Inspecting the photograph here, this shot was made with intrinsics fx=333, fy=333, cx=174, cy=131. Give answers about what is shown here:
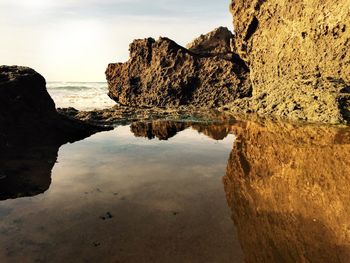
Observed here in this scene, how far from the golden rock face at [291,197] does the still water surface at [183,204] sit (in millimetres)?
19

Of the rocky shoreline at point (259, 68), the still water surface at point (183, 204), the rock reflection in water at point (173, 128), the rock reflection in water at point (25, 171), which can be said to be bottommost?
the rock reflection in water at point (173, 128)

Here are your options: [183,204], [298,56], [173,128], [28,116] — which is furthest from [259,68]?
[183,204]

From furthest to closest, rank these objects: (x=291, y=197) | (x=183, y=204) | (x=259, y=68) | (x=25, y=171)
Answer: (x=259, y=68), (x=25, y=171), (x=291, y=197), (x=183, y=204)

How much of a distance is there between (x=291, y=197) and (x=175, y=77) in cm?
2356

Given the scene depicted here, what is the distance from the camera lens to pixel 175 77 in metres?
29.3

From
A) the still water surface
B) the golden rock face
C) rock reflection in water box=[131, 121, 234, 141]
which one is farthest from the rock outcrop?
the golden rock face

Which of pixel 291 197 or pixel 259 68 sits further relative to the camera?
pixel 259 68

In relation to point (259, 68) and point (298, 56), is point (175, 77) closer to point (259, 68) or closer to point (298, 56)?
point (259, 68)

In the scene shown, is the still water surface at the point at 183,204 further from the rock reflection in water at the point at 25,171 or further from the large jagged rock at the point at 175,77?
the large jagged rock at the point at 175,77

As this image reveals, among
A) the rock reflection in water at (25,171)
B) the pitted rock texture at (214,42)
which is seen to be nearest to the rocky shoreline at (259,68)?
the pitted rock texture at (214,42)

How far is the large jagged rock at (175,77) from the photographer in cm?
2802

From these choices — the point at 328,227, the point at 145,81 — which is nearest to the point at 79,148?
the point at 328,227

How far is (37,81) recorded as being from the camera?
1395 centimetres

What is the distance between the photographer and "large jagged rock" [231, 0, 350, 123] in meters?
17.1
